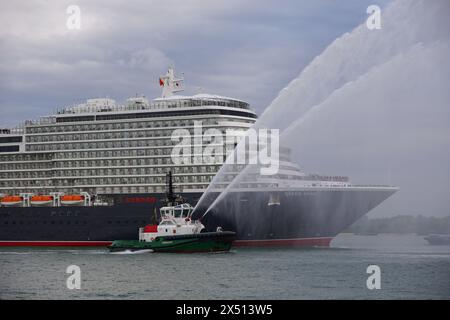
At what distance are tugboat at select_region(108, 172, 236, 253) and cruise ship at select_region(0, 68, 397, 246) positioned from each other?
114 inches

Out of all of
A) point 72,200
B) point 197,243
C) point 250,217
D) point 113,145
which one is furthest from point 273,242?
point 72,200

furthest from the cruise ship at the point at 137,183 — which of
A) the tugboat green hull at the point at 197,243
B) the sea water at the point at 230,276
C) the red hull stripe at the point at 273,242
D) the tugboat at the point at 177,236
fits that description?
the sea water at the point at 230,276

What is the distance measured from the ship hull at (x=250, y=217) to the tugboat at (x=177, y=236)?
2.87m

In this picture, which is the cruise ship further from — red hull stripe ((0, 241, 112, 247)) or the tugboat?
the tugboat

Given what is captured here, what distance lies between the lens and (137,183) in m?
59.6

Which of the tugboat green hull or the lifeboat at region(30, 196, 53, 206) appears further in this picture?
the lifeboat at region(30, 196, 53, 206)

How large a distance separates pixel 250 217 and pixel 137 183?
31.2 feet

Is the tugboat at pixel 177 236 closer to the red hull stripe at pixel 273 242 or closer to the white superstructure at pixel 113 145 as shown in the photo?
the red hull stripe at pixel 273 242

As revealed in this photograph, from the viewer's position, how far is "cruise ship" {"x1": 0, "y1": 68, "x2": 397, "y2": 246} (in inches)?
2154

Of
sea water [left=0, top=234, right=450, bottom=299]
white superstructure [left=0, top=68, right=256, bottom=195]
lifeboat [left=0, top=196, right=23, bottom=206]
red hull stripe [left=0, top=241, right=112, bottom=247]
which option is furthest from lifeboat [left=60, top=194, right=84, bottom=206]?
sea water [left=0, top=234, right=450, bottom=299]

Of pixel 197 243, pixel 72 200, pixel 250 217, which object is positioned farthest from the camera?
pixel 72 200

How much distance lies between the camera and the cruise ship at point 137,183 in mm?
54719

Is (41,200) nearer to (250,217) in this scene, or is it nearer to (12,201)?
(12,201)

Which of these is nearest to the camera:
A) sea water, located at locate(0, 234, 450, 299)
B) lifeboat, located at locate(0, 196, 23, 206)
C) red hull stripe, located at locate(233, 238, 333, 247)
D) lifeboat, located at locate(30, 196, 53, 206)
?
sea water, located at locate(0, 234, 450, 299)
